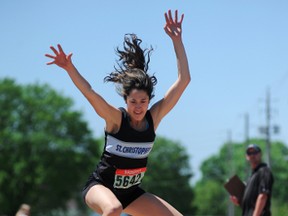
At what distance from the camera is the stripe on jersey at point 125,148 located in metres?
6.88

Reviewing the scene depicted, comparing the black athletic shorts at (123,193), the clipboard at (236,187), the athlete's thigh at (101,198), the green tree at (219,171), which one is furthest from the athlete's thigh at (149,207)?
the green tree at (219,171)

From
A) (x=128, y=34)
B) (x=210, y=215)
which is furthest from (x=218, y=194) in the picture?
(x=128, y=34)

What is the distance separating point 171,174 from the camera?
10400 centimetres

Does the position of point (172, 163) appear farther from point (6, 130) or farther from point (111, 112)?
point (111, 112)

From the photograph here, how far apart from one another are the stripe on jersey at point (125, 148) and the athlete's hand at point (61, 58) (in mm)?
831

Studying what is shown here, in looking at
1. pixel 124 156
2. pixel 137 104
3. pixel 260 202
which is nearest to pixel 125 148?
pixel 124 156

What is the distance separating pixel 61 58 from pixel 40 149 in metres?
62.2

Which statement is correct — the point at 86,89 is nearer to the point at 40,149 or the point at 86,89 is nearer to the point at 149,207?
the point at 149,207

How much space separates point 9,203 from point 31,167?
12.9 ft

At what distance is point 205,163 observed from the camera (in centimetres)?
11700

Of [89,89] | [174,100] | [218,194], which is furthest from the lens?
[218,194]

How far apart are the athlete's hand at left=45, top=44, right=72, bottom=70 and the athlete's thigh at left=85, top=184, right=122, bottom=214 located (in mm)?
1238

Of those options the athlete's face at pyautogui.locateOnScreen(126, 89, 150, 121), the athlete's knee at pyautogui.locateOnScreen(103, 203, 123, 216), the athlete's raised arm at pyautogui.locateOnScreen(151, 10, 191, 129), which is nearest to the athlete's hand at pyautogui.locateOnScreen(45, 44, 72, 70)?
the athlete's face at pyautogui.locateOnScreen(126, 89, 150, 121)

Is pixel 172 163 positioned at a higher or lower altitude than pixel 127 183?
lower
